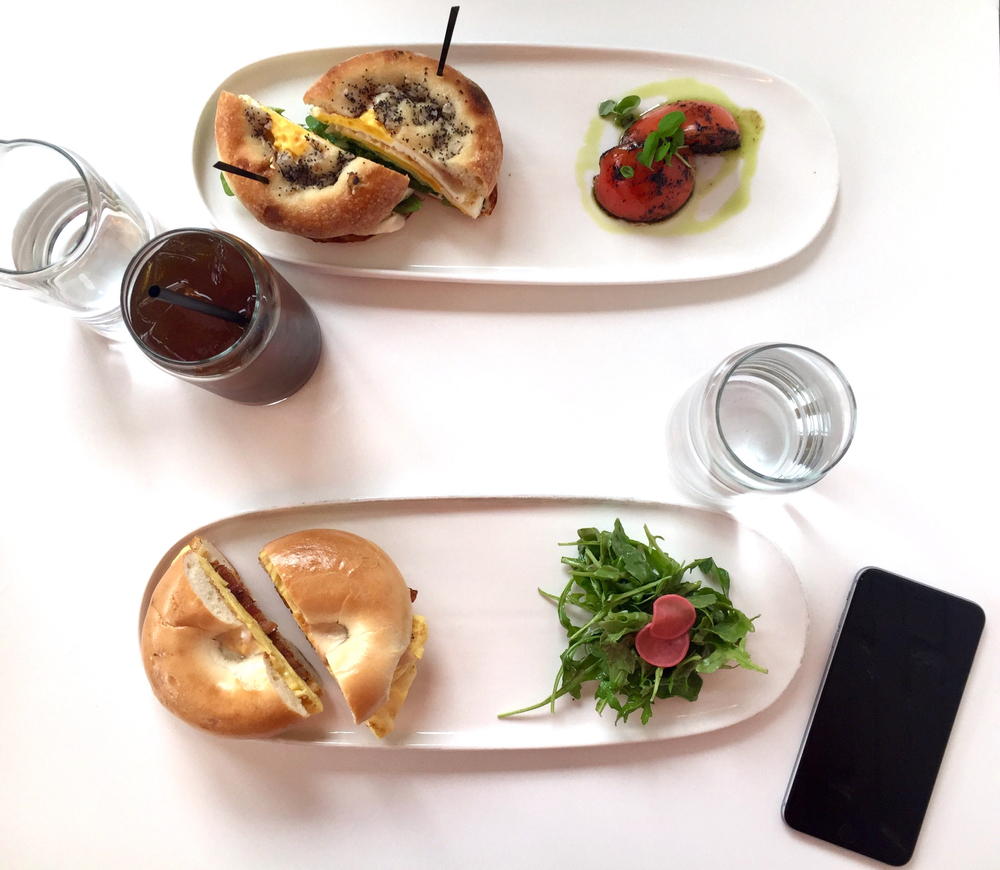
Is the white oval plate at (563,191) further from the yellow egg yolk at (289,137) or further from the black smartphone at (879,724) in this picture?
the black smartphone at (879,724)

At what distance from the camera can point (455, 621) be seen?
114 cm

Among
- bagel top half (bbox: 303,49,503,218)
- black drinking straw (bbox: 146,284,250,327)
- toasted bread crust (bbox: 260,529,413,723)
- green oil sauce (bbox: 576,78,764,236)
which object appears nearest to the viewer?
black drinking straw (bbox: 146,284,250,327)

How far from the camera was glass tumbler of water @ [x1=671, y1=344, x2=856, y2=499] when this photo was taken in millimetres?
1012

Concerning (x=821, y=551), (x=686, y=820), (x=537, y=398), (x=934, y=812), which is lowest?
(x=686, y=820)

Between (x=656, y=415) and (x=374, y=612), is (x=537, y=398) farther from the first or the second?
(x=374, y=612)

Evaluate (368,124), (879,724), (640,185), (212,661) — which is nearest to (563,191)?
(640,185)

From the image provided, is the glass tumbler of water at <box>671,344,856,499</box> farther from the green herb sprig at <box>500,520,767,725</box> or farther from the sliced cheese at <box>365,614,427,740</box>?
the sliced cheese at <box>365,614,427,740</box>

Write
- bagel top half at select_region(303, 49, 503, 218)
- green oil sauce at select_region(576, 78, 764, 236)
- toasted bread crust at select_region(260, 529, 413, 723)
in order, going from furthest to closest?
green oil sauce at select_region(576, 78, 764, 236) < bagel top half at select_region(303, 49, 503, 218) < toasted bread crust at select_region(260, 529, 413, 723)

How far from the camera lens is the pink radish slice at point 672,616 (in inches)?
40.7

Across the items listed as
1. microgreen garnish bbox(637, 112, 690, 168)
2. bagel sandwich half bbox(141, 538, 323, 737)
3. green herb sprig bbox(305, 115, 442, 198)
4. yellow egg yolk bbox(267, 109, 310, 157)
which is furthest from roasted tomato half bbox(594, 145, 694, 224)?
bagel sandwich half bbox(141, 538, 323, 737)

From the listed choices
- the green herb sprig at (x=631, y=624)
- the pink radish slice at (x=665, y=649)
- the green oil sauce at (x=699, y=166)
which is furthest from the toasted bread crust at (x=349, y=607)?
the green oil sauce at (x=699, y=166)

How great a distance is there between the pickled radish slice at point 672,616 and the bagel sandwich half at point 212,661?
571mm

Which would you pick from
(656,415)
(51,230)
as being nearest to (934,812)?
(656,415)

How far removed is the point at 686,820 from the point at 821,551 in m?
0.55
